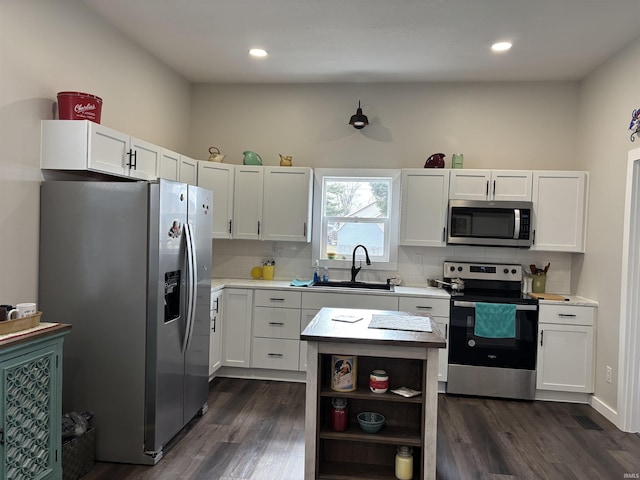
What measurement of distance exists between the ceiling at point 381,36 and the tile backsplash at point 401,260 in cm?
170

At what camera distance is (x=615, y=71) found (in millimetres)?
3715

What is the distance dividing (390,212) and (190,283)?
92.8 inches

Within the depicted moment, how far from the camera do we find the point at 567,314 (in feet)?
12.7

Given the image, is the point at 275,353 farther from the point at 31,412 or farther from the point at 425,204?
the point at 31,412

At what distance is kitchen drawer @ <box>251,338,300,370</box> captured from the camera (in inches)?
165

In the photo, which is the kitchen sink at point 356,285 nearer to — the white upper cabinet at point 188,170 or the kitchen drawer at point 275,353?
the kitchen drawer at point 275,353

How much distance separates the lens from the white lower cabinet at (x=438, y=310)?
4000 millimetres

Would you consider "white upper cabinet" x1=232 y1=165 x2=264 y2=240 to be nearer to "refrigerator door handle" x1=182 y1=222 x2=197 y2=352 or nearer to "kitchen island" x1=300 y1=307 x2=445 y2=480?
"refrigerator door handle" x1=182 y1=222 x2=197 y2=352

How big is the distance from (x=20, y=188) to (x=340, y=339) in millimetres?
1977

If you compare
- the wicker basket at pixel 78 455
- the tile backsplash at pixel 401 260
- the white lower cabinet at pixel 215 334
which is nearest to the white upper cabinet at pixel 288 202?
the tile backsplash at pixel 401 260

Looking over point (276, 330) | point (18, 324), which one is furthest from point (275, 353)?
point (18, 324)

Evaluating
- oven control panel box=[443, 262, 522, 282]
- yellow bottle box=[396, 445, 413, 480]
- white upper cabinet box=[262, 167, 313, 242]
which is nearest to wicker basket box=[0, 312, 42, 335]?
yellow bottle box=[396, 445, 413, 480]

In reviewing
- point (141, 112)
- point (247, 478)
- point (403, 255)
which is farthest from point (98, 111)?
point (403, 255)

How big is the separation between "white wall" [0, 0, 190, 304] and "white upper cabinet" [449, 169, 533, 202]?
9.82 feet
